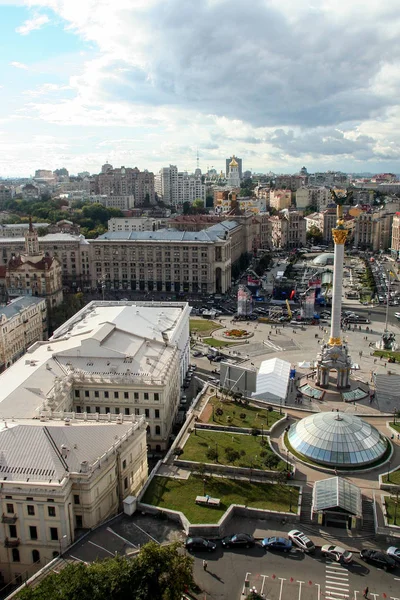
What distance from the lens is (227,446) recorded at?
175ft

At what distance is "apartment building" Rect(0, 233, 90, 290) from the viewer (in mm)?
143000

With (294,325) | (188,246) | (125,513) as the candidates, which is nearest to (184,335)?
(294,325)

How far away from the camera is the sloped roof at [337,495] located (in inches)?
1725

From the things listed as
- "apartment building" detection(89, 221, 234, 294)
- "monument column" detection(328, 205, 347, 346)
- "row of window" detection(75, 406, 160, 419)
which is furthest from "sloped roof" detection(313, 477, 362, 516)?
"apartment building" detection(89, 221, 234, 294)

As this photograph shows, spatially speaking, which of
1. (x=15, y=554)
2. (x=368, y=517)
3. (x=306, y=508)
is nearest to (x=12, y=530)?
(x=15, y=554)

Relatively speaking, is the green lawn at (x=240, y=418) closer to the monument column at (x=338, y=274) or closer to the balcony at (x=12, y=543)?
the monument column at (x=338, y=274)

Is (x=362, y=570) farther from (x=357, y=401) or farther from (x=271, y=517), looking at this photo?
(x=357, y=401)

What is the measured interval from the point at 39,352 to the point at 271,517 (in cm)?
3551

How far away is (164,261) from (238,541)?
104m

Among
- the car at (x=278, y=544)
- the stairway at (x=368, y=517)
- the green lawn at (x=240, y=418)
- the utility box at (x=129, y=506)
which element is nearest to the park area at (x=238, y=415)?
the green lawn at (x=240, y=418)

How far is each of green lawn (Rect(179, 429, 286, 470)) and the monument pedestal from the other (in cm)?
2241

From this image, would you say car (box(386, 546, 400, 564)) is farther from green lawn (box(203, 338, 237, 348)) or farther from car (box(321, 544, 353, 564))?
green lawn (box(203, 338, 237, 348))

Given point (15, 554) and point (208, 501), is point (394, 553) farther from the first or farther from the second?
point (15, 554)

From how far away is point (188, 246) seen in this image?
138 m
